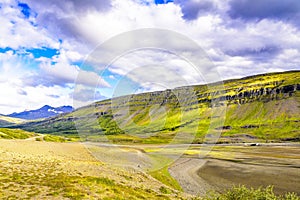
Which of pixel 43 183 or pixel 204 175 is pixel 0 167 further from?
pixel 204 175

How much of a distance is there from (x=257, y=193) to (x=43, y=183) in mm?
19935

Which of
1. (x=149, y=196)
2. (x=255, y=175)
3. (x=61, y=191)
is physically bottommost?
(x=255, y=175)

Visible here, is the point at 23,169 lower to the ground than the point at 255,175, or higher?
higher

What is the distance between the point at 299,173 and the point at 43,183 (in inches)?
2105

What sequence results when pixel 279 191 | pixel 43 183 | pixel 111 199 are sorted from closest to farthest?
pixel 111 199 < pixel 43 183 < pixel 279 191

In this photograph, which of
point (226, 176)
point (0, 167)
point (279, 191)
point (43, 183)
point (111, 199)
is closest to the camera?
point (111, 199)

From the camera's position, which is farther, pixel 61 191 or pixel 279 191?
pixel 279 191

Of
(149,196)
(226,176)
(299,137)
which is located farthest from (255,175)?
(299,137)

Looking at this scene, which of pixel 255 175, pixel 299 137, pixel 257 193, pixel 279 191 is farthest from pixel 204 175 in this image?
pixel 299 137

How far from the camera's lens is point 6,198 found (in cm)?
1930

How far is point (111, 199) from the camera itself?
2209cm

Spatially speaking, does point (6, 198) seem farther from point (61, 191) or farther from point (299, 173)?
point (299, 173)

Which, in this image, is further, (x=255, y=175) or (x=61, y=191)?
(x=255, y=175)

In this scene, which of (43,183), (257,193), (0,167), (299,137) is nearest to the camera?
(257,193)
